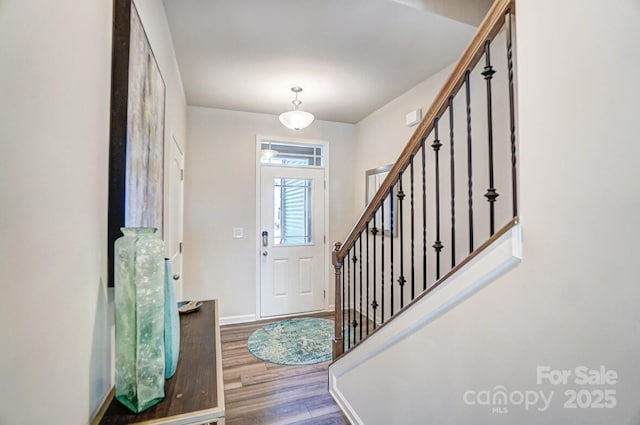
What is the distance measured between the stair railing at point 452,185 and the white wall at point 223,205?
1659 mm

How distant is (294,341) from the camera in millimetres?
3109

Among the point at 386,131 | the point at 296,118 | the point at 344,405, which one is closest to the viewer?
the point at 344,405

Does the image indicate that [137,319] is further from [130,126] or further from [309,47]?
[309,47]

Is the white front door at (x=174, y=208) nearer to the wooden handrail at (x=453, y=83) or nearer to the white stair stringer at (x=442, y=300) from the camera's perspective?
the white stair stringer at (x=442, y=300)

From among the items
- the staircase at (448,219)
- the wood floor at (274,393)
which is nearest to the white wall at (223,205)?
the wood floor at (274,393)

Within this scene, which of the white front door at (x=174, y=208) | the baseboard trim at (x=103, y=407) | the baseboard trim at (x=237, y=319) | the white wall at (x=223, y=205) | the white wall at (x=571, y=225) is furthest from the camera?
the baseboard trim at (x=237, y=319)

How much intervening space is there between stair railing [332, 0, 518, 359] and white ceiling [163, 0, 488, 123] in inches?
20.5

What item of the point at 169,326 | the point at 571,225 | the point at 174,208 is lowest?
the point at 169,326

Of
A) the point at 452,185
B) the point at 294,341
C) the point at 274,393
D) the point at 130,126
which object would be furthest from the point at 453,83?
the point at 294,341

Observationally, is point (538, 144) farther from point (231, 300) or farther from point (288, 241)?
point (231, 300)

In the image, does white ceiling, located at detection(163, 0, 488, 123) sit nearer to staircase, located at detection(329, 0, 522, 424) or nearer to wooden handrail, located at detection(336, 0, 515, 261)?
staircase, located at detection(329, 0, 522, 424)

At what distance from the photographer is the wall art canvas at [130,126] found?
0.88 m

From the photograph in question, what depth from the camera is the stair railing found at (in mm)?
1099

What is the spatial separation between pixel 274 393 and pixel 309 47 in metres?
2.67
